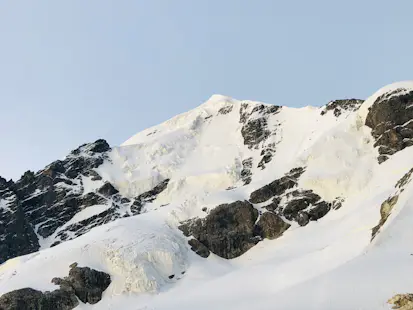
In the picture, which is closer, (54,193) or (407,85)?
(407,85)

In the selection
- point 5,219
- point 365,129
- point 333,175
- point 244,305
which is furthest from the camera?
point 5,219

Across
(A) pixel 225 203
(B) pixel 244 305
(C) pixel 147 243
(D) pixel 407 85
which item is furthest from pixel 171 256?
(D) pixel 407 85

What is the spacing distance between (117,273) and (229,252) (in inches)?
564

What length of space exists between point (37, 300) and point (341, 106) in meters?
59.4

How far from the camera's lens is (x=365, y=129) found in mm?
71562

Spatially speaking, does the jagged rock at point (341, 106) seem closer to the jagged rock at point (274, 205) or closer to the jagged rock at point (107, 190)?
the jagged rock at point (274, 205)

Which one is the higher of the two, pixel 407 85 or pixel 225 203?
pixel 407 85

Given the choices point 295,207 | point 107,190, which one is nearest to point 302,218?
point 295,207

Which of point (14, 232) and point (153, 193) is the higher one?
point (14, 232)

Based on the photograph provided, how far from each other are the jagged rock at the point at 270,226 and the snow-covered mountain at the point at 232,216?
0.15m

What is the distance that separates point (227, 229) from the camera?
62688 millimetres

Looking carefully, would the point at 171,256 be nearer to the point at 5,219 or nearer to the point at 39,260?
the point at 39,260

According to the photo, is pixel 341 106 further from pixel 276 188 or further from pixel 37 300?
pixel 37 300

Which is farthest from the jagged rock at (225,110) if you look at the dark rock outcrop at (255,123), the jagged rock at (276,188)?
the jagged rock at (276,188)
